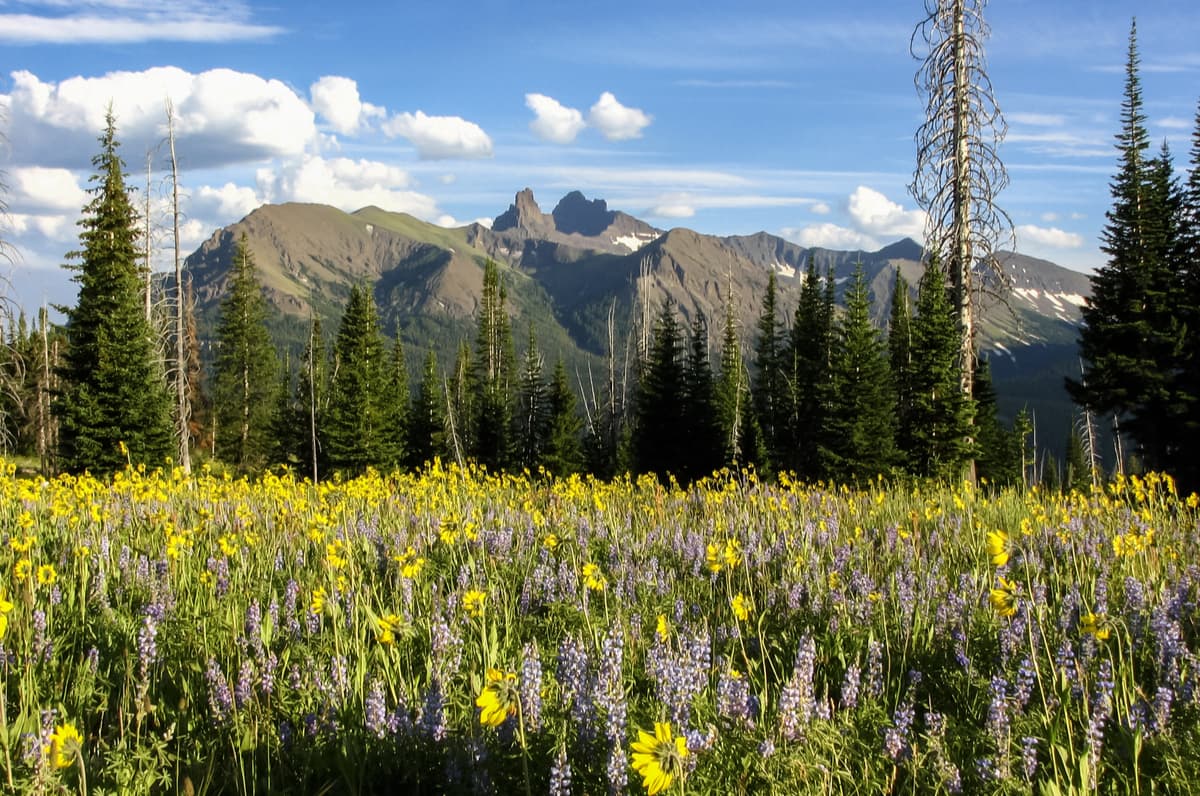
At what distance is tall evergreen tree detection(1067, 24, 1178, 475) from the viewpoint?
129 feet

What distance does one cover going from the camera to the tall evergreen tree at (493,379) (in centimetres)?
5931

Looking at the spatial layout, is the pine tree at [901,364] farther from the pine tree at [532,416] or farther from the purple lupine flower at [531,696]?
the purple lupine flower at [531,696]

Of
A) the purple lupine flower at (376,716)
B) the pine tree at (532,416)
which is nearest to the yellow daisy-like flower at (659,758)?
the purple lupine flower at (376,716)

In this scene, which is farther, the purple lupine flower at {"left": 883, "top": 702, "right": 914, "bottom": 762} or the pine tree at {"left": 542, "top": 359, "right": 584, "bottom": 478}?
the pine tree at {"left": 542, "top": 359, "right": 584, "bottom": 478}

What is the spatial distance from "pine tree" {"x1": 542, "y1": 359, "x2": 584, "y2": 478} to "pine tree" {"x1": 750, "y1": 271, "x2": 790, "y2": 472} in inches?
509

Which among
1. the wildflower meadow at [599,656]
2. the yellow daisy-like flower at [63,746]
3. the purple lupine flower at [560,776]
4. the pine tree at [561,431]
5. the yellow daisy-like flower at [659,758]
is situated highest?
the yellow daisy-like flower at [659,758]

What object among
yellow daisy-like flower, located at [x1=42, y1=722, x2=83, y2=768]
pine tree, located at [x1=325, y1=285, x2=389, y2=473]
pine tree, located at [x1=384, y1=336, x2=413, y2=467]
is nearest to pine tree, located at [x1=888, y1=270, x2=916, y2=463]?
pine tree, located at [x1=384, y1=336, x2=413, y2=467]

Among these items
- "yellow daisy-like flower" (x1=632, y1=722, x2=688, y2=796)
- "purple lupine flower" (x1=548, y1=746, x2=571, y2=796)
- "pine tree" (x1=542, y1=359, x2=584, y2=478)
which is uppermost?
"yellow daisy-like flower" (x1=632, y1=722, x2=688, y2=796)

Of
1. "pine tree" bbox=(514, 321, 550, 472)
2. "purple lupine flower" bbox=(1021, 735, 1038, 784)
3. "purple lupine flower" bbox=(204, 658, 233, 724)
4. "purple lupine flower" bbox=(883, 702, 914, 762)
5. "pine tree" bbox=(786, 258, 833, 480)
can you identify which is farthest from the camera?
"pine tree" bbox=(514, 321, 550, 472)

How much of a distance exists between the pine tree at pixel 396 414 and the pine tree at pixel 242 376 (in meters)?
9.29

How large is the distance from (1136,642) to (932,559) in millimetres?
1786

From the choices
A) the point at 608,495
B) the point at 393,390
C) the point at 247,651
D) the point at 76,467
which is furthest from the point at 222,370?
the point at 247,651

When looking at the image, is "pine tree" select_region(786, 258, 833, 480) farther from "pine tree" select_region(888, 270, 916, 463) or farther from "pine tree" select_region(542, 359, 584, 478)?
"pine tree" select_region(542, 359, 584, 478)

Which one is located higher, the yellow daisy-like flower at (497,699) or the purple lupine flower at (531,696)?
the yellow daisy-like flower at (497,699)
